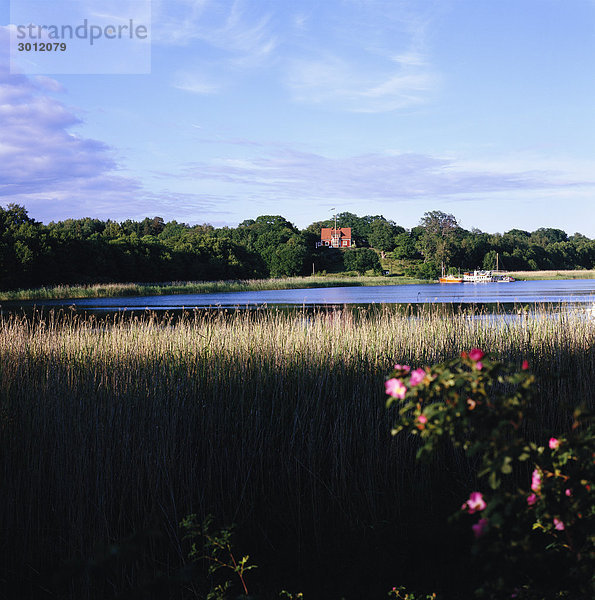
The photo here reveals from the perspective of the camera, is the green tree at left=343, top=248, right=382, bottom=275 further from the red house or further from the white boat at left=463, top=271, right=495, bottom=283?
the white boat at left=463, top=271, right=495, bottom=283

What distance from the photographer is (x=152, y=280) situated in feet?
169

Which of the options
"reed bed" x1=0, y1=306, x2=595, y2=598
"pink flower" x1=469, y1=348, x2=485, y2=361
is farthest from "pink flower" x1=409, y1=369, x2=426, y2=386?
"reed bed" x1=0, y1=306, x2=595, y2=598

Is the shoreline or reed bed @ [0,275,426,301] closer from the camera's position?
reed bed @ [0,275,426,301]

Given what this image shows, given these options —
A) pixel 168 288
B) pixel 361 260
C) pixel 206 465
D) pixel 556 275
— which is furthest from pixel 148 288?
pixel 556 275

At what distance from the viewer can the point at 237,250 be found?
65938 millimetres

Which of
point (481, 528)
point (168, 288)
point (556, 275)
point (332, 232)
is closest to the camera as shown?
point (481, 528)

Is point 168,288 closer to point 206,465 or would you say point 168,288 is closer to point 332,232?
point 206,465

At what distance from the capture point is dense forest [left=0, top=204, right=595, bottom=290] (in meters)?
40.0

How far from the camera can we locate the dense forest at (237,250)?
4003 cm

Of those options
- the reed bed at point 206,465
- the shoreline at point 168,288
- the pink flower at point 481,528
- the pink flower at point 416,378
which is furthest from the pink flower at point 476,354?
the shoreline at point 168,288

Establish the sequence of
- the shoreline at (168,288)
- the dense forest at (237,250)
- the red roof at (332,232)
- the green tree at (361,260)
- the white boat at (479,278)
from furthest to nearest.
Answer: the red roof at (332,232)
the green tree at (361,260)
the white boat at (479,278)
the dense forest at (237,250)
the shoreline at (168,288)

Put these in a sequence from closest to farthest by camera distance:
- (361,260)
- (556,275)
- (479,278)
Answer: (479,278)
(556,275)
(361,260)

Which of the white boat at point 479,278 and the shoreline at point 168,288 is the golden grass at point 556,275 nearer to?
the shoreline at point 168,288

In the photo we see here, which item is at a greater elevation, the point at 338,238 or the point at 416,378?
the point at 338,238
